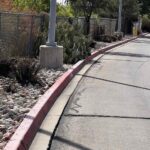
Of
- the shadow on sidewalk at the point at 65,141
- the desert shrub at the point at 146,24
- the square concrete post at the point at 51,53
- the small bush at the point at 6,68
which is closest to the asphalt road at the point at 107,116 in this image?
the shadow on sidewalk at the point at 65,141

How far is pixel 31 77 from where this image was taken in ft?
38.7

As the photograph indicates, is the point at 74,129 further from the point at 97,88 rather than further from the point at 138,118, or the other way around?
the point at 97,88

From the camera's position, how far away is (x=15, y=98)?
9711mm

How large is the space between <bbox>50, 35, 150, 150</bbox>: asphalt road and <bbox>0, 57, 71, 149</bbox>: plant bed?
0.65 metres

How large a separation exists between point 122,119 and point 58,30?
12318mm

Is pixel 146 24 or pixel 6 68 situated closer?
pixel 6 68

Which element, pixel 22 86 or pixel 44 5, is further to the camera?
pixel 44 5

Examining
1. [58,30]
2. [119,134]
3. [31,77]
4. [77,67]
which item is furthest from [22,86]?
[58,30]

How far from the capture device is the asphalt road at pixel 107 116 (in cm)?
729

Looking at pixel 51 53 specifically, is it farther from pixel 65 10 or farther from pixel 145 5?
pixel 145 5

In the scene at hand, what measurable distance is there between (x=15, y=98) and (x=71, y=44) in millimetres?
10277

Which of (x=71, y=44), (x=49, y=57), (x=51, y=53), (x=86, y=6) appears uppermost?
(x=86, y=6)

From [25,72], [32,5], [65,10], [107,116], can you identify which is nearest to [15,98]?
[107,116]

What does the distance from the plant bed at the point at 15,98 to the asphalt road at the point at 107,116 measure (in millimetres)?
650
